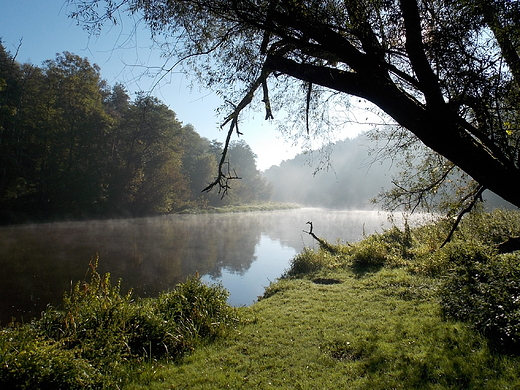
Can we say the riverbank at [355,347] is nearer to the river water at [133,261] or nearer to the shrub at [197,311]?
the shrub at [197,311]

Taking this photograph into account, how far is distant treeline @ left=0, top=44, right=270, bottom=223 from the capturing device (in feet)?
76.6

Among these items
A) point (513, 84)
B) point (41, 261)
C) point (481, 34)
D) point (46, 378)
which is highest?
point (481, 34)

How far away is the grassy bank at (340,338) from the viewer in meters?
3.31

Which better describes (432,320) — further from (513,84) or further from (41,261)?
(41,261)

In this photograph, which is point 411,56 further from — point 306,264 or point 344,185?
point 344,185

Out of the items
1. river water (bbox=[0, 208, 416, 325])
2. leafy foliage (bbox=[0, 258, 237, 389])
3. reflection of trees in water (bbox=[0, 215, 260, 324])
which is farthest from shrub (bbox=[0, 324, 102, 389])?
reflection of trees in water (bbox=[0, 215, 260, 324])

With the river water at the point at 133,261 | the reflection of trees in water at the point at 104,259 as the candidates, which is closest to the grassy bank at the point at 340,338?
the river water at the point at 133,261

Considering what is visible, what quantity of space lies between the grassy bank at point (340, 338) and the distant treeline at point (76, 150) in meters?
15.2

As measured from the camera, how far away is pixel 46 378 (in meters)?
2.98

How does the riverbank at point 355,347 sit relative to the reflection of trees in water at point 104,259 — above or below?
above

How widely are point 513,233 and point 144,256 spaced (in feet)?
41.6

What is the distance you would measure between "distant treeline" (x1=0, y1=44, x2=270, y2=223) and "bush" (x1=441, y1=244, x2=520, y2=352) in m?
16.9

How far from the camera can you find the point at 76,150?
28375mm

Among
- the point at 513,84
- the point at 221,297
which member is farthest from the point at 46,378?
the point at 513,84
